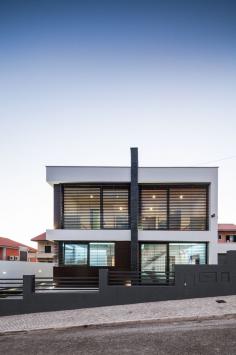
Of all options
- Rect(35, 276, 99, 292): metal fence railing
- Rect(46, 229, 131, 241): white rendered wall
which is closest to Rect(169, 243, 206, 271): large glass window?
Rect(46, 229, 131, 241): white rendered wall

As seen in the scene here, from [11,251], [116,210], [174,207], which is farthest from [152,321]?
[11,251]

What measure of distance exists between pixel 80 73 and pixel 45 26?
330 cm

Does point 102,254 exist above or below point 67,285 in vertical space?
above

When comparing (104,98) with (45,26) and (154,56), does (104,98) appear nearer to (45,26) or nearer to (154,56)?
(154,56)

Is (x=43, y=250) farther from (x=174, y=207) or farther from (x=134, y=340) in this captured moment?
(x=134, y=340)

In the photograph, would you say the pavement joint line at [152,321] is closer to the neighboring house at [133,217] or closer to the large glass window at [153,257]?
the neighboring house at [133,217]

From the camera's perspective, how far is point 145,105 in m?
20.6

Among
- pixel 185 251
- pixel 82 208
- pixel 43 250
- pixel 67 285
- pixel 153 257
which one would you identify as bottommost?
pixel 43 250

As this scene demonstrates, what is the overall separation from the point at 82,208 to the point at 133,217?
10.1 ft

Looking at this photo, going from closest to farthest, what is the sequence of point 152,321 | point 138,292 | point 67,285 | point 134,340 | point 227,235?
point 134,340 → point 152,321 → point 138,292 → point 67,285 → point 227,235

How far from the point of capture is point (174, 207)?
17391 millimetres

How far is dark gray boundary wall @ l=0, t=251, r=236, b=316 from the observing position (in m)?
12.5

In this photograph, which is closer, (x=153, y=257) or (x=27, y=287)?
(x=27, y=287)

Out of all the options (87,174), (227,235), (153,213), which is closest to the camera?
(87,174)
